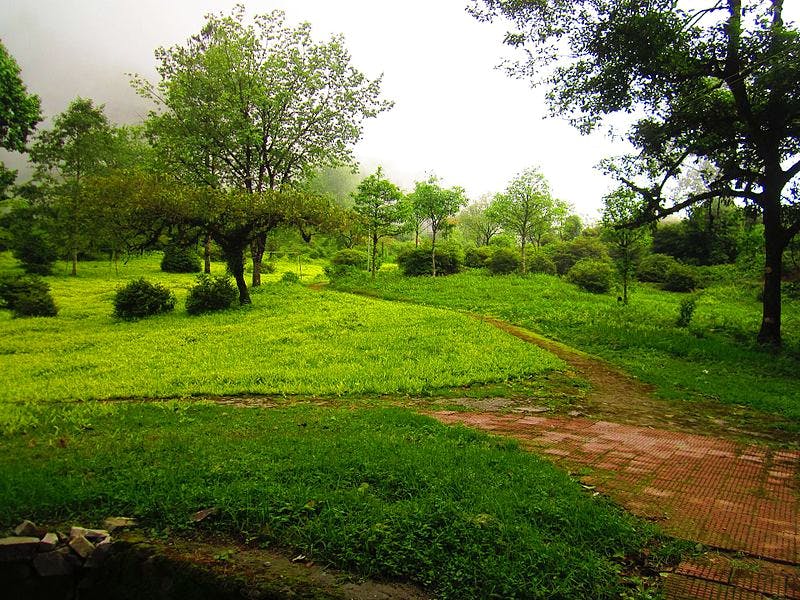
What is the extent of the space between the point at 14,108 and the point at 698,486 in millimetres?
29426

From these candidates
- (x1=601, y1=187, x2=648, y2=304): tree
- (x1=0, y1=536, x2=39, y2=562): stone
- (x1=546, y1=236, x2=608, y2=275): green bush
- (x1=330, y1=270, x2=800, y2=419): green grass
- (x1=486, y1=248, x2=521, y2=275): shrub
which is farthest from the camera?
(x1=546, y1=236, x2=608, y2=275): green bush

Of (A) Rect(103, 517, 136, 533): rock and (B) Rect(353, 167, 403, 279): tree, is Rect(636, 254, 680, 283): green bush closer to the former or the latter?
(B) Rect(353, 167, 403, 279): tree

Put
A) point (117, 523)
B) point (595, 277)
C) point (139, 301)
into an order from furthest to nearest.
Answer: point (595, 277), point (139, 301), point (117, 523)

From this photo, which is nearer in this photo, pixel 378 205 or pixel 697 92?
pixel 697 92

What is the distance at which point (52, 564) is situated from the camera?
3371 millimetres

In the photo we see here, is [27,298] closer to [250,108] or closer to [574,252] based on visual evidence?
[250,108]

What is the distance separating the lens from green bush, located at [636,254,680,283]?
28.9 m

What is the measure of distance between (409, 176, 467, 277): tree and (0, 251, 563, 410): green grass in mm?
14327

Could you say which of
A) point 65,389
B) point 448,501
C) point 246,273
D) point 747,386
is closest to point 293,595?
point 448,501

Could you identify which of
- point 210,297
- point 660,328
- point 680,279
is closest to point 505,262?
point 680,279

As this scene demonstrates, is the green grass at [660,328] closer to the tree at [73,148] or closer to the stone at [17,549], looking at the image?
the stone at [17,549]

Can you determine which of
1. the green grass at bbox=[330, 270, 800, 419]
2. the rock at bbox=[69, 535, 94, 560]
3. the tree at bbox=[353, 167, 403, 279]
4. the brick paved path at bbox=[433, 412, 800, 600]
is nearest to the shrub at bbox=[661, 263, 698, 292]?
the green grass at bbox=[330, 270, 800, 419]

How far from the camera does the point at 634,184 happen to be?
14.6 meters

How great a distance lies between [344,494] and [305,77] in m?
24.4
